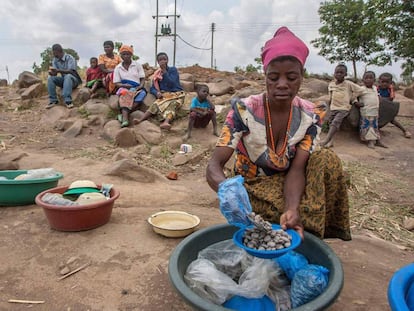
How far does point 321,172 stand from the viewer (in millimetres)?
1631

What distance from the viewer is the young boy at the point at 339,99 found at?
5.71 metres

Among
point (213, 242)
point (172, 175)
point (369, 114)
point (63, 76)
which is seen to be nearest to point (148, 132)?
point (172, 175)

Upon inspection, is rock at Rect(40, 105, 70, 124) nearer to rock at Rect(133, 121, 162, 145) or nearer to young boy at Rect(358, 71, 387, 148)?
rock at Rect(133, 121, 162, 145)

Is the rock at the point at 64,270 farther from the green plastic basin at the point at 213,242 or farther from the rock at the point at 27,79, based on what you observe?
the rock at the point at 27,79

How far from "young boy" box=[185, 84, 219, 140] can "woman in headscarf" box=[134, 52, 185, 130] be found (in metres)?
0.40

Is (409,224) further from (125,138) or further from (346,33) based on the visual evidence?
(346,33)

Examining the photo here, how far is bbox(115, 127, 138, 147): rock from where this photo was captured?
17.6 ft

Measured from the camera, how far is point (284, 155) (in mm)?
1701

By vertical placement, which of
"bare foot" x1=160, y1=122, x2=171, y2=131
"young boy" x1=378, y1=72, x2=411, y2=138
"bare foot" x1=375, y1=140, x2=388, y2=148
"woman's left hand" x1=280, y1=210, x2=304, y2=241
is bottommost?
"bare foot" x1=375, y1=140, x2=388, y2=148

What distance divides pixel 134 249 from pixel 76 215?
438 millimetres

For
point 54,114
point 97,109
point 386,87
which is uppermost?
point 386,87

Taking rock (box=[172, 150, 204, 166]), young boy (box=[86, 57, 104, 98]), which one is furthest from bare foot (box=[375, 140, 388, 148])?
young boy (box=[86, 57, 104, 98])

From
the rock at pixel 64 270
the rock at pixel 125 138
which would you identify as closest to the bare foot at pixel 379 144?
the rock at pixel 125 138

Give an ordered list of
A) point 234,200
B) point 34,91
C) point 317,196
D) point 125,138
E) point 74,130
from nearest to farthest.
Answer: point 234,200 → point 317,196 → point 125,138 → point 74,130 → point 34,91
